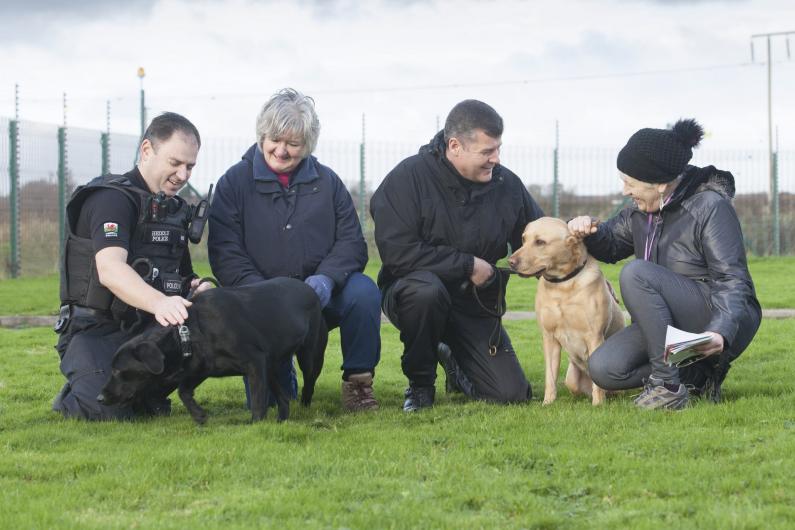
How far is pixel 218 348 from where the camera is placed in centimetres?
486

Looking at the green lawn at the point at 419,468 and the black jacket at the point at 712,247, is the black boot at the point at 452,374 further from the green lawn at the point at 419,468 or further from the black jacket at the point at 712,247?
the black jacket at the point at 712,247

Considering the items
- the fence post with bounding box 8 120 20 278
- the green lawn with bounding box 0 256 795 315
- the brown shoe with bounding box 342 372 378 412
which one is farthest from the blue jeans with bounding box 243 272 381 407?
the fence post with bounding box 8 120 20 278

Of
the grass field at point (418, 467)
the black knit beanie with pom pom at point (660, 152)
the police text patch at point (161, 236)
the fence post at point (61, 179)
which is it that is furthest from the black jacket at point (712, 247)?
the fence post at point (61, 179)

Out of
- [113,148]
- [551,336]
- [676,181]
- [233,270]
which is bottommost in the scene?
[551,336]

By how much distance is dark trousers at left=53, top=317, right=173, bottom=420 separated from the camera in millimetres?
5293

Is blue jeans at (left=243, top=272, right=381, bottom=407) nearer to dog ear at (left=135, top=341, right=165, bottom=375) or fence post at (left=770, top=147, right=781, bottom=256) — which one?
dog ear at (left=135, top=341, right=165, bottom=375)

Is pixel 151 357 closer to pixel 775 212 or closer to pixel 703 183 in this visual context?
pixel 703 183

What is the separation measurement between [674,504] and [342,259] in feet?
9.07

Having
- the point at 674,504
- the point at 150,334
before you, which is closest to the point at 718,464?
the point at 674,504

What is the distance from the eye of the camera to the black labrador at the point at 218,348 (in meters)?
4.80

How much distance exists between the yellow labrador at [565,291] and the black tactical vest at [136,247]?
1.92 metres

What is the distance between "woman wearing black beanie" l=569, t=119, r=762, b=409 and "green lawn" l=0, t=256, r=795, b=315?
5693 mm

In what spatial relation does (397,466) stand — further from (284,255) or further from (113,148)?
(113,148)

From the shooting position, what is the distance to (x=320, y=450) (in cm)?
438
